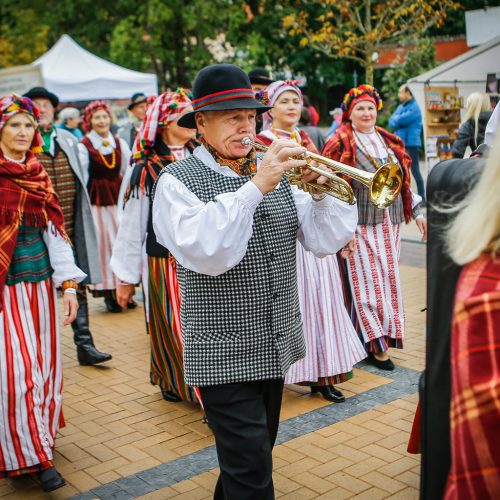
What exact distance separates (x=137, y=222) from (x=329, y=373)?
65.0 inches

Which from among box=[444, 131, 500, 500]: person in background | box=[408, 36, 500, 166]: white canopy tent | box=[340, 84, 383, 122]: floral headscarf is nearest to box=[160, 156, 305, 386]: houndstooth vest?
box=[444, 131, 500, 500]: person in background

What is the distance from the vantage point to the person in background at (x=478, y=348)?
5.03 feet

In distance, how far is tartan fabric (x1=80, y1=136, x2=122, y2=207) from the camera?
24.7 feet

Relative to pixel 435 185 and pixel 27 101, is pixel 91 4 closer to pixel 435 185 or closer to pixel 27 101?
pixel 27 101

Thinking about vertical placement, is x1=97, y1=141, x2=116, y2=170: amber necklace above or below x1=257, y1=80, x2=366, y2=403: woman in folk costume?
above

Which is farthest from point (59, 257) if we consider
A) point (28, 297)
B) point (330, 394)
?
point (330, 394)

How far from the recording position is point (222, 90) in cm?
302

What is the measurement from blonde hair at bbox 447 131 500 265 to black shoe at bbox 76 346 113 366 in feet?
16.1

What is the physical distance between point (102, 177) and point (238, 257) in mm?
5296

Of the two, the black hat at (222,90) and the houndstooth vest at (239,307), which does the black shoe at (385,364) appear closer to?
the houndstooth vest at (239,307)

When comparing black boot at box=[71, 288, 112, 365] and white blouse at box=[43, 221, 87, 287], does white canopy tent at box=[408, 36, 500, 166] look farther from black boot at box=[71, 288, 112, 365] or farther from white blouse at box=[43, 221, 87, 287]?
white blouse at box=[43, 221, 87, 287]

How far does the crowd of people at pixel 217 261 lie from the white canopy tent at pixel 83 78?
27.3ft

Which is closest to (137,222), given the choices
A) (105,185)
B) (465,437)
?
(105,185)

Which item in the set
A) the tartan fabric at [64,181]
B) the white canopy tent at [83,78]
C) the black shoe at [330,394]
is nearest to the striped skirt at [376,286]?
the black shoe at [330,394]
